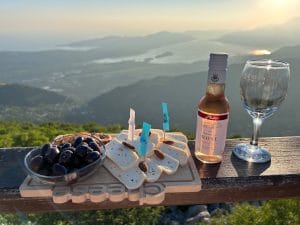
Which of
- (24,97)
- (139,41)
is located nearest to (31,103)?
(24,97)

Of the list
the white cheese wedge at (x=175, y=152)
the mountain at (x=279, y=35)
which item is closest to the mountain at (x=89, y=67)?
the mountain at (x=279, y=35)

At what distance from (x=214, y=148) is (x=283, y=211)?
1426 mm

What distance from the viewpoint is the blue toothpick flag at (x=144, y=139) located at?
96cm

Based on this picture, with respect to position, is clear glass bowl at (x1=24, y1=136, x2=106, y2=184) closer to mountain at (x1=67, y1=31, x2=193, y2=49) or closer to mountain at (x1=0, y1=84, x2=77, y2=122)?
mountain at (x1=0, y1=84, x2=77, y2=122)

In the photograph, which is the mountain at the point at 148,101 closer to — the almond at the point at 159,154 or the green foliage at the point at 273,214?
the green foliage at the point at 273,214

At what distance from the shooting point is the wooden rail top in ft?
3.01

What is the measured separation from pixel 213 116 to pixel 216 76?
105 mm

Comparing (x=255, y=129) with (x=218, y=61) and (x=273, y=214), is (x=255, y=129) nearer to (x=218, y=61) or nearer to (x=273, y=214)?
(x=218, y=61)

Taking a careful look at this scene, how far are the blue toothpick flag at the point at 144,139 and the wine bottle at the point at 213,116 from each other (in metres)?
0.15

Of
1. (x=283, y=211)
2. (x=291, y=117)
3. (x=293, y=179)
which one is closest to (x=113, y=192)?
(x=293, y=179)

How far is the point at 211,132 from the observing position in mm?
1005

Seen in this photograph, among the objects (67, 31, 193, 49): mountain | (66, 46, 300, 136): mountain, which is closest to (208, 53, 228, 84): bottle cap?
(66, 46, 300, 136): mountain

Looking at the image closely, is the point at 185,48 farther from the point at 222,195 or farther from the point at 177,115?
the point at 222,195

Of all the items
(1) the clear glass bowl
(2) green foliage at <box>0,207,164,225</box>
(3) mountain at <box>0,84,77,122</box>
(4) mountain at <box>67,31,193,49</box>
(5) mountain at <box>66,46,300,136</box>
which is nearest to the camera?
(1) the clear glass bowl
